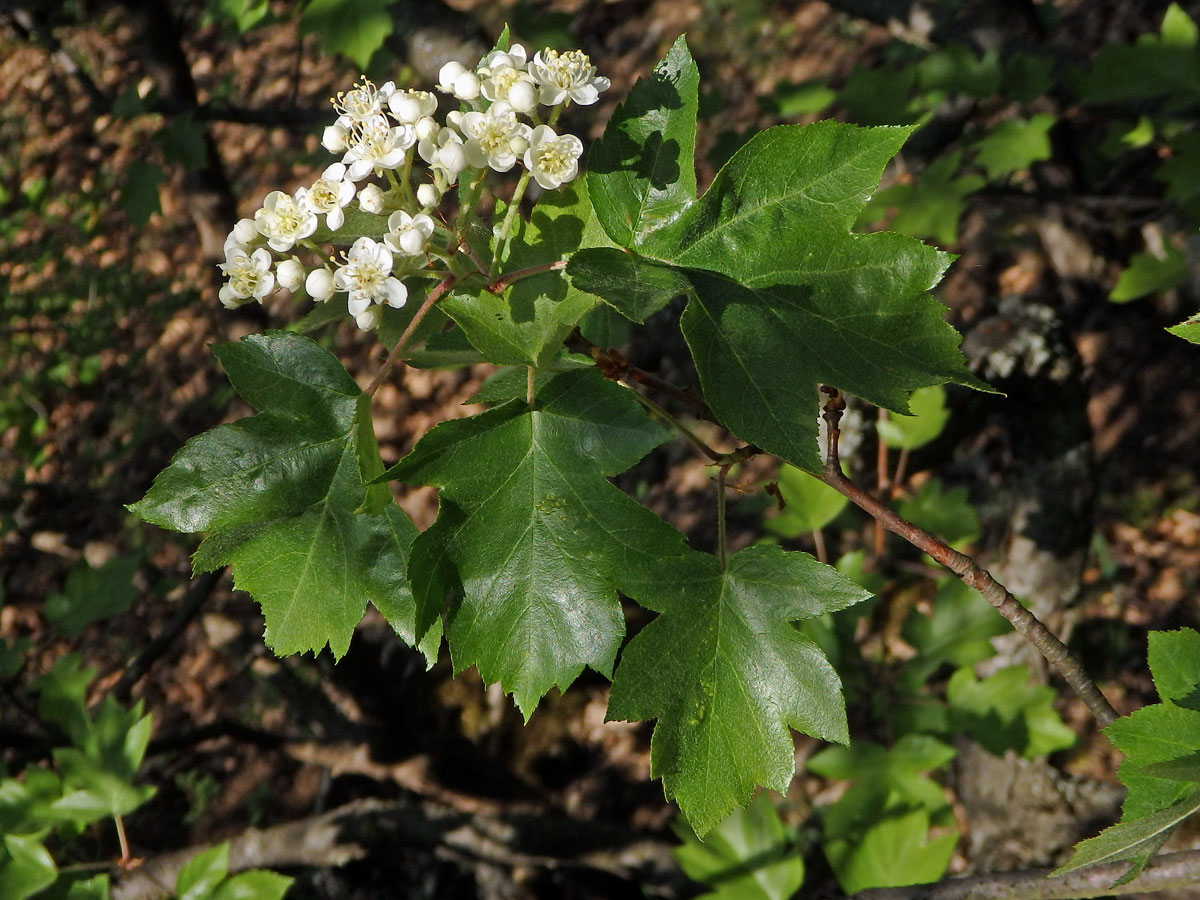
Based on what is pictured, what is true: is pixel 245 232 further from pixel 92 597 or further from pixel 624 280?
pixel 92 597

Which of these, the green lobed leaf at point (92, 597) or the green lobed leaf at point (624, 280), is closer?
the green lobed leaf at point (624, 280)

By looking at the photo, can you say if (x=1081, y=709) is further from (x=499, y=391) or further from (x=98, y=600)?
(x=98, y=600)

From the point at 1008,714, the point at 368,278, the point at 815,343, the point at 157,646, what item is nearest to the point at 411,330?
the point at 368,278

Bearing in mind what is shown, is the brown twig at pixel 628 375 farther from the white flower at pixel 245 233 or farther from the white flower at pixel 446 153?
the white flower at pixel 245 233

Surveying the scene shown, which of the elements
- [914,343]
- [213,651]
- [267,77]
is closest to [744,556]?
[914,343]

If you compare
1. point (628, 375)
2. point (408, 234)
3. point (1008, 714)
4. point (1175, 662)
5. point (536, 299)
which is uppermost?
point (408, 234)

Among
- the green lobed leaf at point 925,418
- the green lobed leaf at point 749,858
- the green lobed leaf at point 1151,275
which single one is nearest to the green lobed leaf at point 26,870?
the green lobed leaf at point 749,858
